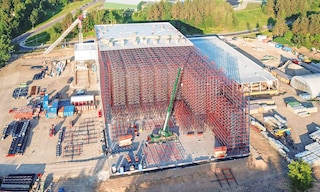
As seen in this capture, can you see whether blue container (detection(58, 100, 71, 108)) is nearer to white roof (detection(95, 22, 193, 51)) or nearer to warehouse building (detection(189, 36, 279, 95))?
white roof (detection(95, 22, 193, 51))

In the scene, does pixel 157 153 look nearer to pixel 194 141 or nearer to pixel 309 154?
pixel 194 141

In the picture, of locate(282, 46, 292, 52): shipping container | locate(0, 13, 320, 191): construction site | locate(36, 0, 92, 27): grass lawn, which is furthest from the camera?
locate(36, 0, 92, 27): grass lawn

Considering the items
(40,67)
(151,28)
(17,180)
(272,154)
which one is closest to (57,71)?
(40,67)

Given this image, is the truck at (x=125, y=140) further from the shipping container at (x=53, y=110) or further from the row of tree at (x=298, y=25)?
the row of tree at (x=298, y=25)

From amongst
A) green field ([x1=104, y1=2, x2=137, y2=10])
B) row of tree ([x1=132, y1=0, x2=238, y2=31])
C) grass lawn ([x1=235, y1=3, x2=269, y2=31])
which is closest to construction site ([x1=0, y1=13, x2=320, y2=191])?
row of tree ([x1=132, y1=0, x2=238, y2=31])

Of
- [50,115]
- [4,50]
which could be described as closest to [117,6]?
[4,50]

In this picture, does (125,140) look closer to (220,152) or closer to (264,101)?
(220,152)

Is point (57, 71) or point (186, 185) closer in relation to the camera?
point (186, 185)
